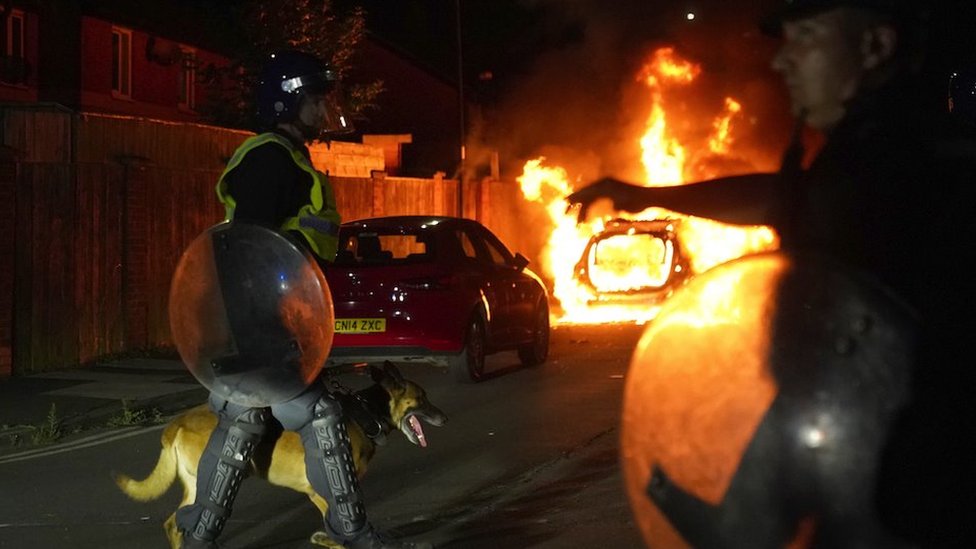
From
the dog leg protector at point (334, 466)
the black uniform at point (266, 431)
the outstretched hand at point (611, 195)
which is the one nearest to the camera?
the outstretched hand at point (611, 195)

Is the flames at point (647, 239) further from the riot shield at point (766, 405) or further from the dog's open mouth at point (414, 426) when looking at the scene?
the riot shield at point (766, 405)

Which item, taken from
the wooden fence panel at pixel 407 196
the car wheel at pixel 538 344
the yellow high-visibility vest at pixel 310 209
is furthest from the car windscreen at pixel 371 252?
the wooden fence panel at pixel 407 196

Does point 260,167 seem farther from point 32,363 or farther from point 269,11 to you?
point 269,11

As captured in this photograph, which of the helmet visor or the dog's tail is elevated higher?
the helmet visor

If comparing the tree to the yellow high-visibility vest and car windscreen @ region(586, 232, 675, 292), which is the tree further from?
the yellow high-visibility vest

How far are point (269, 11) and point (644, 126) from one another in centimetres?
943

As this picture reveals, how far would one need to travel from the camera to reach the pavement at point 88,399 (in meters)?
10.5

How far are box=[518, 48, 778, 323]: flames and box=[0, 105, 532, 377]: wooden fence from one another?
5.33 m

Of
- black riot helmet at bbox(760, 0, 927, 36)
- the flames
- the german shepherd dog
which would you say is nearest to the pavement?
the german shepherd dog

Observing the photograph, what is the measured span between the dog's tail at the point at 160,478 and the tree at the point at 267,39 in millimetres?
16824

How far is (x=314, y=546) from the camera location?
6.58 metres

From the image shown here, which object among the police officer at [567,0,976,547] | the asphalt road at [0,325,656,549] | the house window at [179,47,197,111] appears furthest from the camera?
the house window at [179,47,197,111]

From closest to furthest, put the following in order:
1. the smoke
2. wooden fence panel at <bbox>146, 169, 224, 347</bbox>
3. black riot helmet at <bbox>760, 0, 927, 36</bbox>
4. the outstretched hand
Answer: black riot helmet at <bbox>760, 0, 927, 36</bbox> → the outstretched hand → wooden fence panel at <bbox>146, 169, 224, 347</bbox> → the smoke

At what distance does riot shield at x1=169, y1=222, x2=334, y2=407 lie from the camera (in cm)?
471
